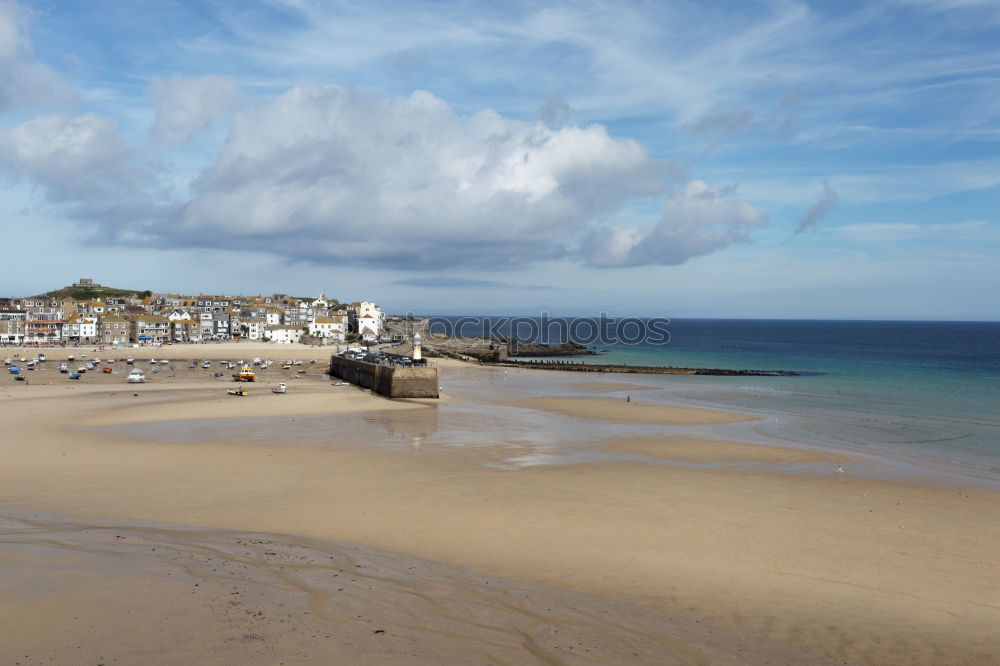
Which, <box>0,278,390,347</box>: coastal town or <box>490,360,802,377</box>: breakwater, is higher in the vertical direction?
<box>0,278,390,347</box>: coastal town

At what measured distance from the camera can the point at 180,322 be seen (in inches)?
4700

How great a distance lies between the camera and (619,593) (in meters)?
10.7

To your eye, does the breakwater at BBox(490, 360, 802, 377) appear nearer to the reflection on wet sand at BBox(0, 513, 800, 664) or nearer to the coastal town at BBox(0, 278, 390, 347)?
the coastal town at BBox(0, 278, 390, 347)

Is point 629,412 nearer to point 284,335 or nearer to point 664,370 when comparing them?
point 664,370

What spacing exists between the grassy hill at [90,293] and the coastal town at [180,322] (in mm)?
32013

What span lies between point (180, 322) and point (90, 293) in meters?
81.2

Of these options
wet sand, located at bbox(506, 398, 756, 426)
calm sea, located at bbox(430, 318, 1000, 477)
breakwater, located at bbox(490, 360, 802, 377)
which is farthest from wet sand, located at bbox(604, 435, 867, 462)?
breakwater, located at bbox(490, 360, 802, 377)

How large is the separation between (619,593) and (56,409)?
109 feet

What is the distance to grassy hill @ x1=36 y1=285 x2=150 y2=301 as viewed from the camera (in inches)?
6951

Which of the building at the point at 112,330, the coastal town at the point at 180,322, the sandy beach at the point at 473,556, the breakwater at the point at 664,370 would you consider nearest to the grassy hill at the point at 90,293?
the coastal town at the point at 180,322

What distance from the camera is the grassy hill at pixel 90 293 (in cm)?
17655

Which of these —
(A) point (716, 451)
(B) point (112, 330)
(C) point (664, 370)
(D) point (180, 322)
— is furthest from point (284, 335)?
(A) point (716, 451)

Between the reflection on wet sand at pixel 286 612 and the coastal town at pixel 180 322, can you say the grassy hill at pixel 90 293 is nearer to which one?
the coastal town at pixel 180 322

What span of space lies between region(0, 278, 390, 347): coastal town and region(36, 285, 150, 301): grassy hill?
105ft
